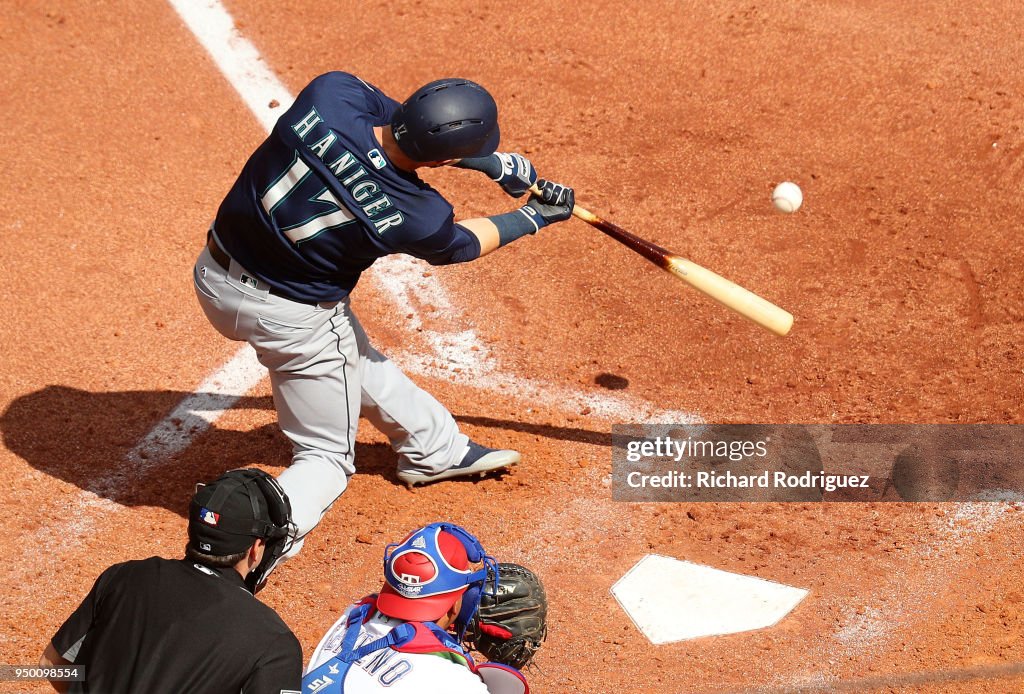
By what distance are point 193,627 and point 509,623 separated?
1.14 metres

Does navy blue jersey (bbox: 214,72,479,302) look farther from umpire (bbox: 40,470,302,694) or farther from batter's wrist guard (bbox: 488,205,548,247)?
umpire (bbox: 40,470,302,694)

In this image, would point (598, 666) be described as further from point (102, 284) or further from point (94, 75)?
point (94, 75)

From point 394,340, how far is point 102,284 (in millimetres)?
1807

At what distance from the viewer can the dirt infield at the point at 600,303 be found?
4.49m

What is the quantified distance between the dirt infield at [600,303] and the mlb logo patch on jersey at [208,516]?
5.05 ft

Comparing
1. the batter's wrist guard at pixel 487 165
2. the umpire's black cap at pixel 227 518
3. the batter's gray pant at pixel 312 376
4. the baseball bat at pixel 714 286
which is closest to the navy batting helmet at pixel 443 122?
the batter's wrist guard at pixel 487 165

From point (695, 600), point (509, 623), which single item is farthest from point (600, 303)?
point (509, 623)

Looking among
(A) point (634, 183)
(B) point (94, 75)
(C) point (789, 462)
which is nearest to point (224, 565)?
(C) point (789, 462)

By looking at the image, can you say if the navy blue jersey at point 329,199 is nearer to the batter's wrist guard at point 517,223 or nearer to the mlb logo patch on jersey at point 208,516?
the batter's wrist guard at point 517,223

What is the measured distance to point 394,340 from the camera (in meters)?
6.08

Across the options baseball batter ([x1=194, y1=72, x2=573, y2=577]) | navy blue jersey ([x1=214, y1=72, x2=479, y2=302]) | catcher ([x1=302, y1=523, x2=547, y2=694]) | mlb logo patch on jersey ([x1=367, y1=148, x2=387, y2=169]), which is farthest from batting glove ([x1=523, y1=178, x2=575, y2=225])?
catcher ([x1=302, y1=523, x2=547, y2=694])

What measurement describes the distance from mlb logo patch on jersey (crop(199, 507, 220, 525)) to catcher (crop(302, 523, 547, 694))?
464mm
